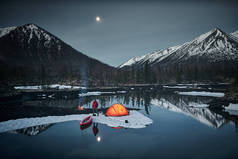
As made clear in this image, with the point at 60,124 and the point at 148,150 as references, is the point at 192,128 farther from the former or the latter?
the point at 60,124

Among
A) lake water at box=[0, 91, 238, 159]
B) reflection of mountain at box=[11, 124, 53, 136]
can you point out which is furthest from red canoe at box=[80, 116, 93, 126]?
reflection of mountain at box=[11, 124, 53, 136]

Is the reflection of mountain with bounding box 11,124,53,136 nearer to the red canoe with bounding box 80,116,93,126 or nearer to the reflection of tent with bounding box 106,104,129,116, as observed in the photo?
the red canoe with bounding box 80,116,93,126

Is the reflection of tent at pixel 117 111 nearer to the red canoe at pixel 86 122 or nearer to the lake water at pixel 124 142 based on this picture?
the red canoe at pixel 86 122

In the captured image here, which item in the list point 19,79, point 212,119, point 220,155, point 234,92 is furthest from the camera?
point 19,79

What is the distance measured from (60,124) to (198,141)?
1405 cm

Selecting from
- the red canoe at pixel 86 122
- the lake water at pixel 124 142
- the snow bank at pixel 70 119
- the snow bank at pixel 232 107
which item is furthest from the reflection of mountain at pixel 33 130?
the snow bank at pixel 232 107

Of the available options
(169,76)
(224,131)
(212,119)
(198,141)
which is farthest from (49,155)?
(169,76)

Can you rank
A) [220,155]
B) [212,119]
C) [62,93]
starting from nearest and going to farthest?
1. [220,155]
2. [212,119]
3. [62,93]

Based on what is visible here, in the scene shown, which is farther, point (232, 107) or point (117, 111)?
point (232, 107)

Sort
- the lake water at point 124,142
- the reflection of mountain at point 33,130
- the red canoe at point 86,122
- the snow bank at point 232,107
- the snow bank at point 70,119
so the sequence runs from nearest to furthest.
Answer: the lake water at point 124,142 < the reflection of mountain at point 33,130 < the red canoe at point 86,122 < the snow bank at point 70,119 < the snow bank at point 232,107

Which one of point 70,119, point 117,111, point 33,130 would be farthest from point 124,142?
point 70,119

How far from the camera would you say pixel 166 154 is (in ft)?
35.1

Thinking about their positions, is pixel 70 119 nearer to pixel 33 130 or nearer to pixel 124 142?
pixel 33 130

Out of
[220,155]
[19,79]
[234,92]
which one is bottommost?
→ [220,155]
